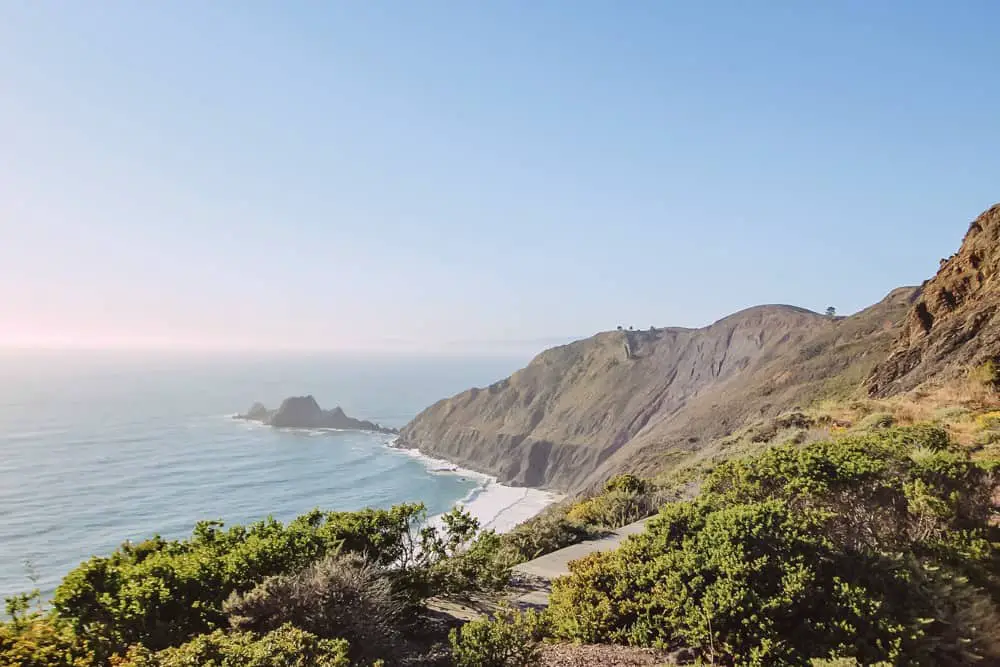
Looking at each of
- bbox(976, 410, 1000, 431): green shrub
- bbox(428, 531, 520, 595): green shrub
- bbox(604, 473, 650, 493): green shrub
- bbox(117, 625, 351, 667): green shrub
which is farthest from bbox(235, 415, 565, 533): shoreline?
bbox(117, 625, 351, 667): green shrub

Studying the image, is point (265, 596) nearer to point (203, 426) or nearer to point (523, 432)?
point (523, 432)

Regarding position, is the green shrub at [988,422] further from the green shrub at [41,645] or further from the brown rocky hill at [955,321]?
the green shrub at [41,645]

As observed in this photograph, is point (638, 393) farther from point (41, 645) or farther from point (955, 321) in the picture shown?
point (41, 645)

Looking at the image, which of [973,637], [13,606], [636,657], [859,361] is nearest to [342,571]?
[13,606]

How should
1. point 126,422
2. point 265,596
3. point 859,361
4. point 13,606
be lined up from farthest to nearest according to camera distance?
point 126,422 < point 859,361 < point 265,596 < point 13,606

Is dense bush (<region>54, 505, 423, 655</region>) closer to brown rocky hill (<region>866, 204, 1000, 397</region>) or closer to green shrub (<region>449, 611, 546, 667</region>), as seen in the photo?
green shrub (<region>449, 611, 546, 667</region>)

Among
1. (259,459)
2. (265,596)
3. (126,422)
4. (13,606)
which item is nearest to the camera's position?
(13,606)

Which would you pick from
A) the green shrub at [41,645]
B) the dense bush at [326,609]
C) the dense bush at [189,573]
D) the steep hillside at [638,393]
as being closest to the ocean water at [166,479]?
the steep hillside at [638,393]
